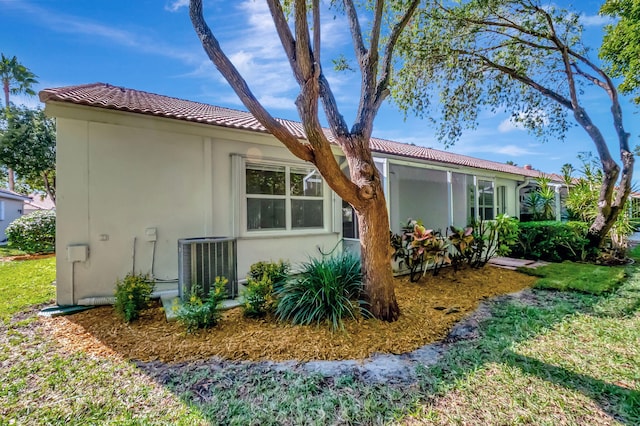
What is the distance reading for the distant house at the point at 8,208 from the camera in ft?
68.6

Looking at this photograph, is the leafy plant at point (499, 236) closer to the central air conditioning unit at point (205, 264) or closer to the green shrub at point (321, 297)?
the green shrub at point (321, 297)

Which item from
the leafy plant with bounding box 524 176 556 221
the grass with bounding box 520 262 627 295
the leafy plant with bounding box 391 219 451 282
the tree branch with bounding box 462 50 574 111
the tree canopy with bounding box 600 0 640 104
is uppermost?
the tree canopy with bounding box 600 0 640 104

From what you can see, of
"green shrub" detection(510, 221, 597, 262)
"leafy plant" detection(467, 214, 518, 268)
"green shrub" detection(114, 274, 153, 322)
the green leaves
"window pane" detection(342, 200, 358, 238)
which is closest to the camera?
"green shrub" detection(114, 274, 153, 322)

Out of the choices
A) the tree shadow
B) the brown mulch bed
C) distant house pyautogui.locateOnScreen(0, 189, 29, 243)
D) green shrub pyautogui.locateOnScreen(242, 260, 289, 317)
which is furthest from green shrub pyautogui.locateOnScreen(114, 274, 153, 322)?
distant house pyautogui.locateOnScreen(0, 189, 29, 243)

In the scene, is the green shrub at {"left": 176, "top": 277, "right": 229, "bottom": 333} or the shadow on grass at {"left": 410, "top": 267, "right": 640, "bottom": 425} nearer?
the shadow on grass at {"left": 410, "top": 267, "right": 640, "bottom": 425}

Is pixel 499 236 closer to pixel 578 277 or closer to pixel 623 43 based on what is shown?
pixel 578 277

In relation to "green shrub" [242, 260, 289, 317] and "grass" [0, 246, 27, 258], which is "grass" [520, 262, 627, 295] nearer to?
"green shrub" [242, 260, 289, 317]

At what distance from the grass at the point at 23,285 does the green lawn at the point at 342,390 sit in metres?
1.89

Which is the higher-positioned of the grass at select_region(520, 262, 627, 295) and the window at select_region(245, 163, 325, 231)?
the window at select_region(245, 163, 325, 231)

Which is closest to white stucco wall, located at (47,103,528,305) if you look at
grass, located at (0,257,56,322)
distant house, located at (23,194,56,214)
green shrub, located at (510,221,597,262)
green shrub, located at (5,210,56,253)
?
grass, located at (0,257,56,322)

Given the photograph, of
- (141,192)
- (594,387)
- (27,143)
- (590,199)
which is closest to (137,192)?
(141,192)

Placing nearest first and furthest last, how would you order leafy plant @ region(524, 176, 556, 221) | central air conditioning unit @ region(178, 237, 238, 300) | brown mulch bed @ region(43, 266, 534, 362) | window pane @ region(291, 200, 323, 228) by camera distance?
1. brown mulch bed @ region(43, 266, 534, 362)
2. central air conditioning unit @ region(178, 237, 238, 300)
3. window pane @ region(291, 200, 323, 228)
4. leafy plant @ region(524, 176, 556, 221)

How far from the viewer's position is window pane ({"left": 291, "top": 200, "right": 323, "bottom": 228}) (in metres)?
7.85

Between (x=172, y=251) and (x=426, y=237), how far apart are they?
18.3 feet
